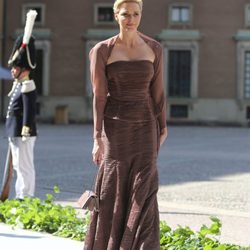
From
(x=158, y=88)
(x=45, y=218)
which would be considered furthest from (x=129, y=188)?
(x=45, y=218)

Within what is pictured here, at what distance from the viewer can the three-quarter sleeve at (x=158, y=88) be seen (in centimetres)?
466

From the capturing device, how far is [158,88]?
4.70 metres

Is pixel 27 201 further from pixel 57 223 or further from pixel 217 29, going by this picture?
pixel 217 29

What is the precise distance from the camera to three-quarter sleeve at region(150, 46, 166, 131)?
4656 mm

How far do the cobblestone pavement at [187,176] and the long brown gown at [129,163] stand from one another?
189 centimetres

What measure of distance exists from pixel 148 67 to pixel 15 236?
2521mm

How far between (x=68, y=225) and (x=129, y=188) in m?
1.96

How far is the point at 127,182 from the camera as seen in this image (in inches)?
181

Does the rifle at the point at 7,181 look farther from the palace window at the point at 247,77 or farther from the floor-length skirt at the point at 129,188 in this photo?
the palace window at the point at 247,77

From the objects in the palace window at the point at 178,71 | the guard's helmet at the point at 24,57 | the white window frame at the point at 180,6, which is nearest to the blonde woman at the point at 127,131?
the guard's helmet at the point at 24,57

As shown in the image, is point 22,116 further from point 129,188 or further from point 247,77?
point 247,77

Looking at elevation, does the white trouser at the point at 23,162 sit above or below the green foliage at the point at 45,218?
above

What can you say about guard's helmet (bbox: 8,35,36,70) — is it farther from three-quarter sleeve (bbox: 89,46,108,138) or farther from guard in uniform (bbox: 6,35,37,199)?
three-quarter sleeve (bbox: 89,46,108,138)

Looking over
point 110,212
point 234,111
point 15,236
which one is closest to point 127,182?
point 110,212
